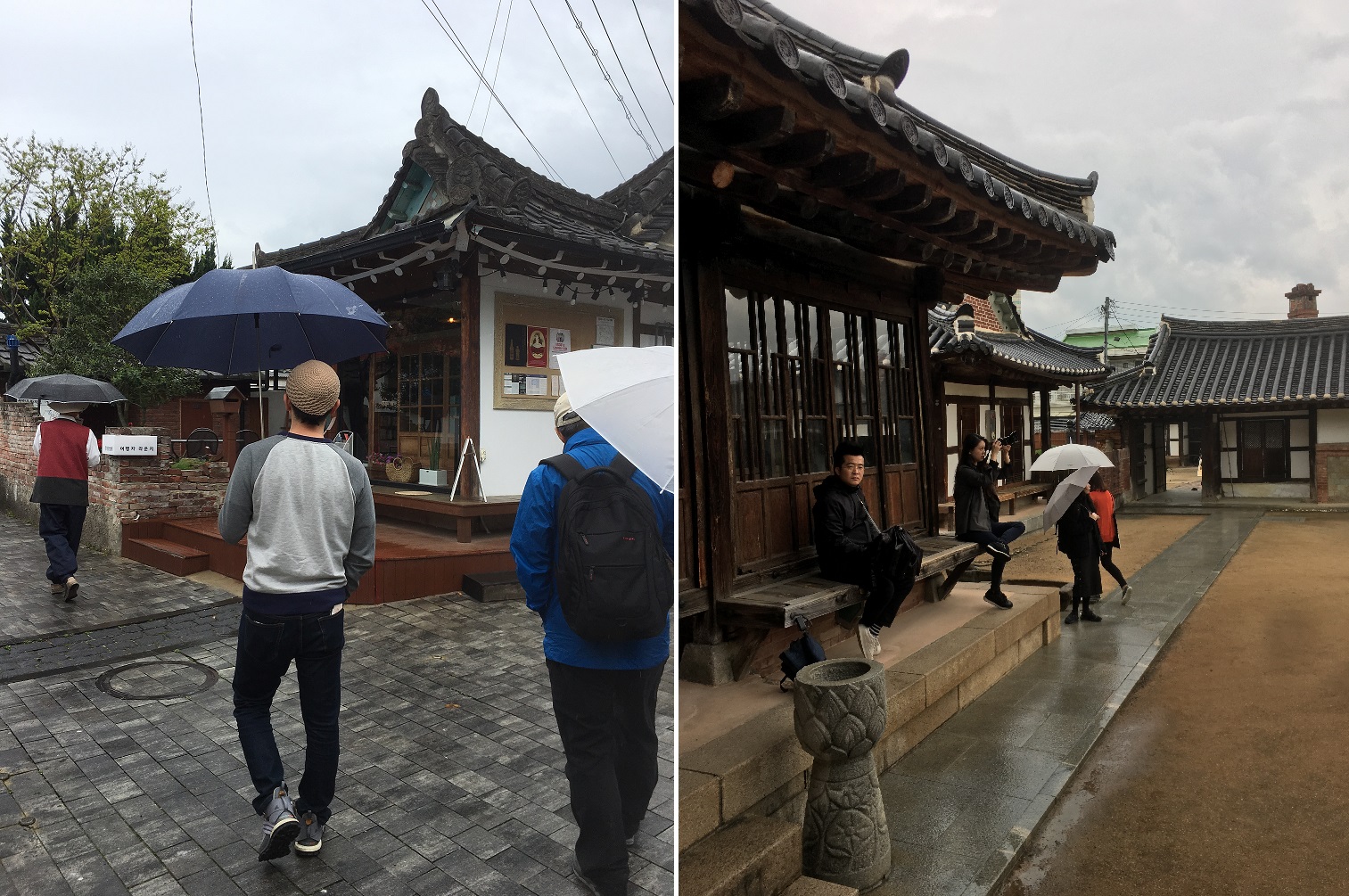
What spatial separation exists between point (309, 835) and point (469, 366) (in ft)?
2.62

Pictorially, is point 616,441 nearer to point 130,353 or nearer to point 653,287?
point 653,287

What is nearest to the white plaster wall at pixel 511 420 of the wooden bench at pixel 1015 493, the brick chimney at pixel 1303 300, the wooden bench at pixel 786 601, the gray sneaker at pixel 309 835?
the gray sneaker at pixel 309 835

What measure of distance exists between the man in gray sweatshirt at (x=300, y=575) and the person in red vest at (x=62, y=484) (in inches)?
8.9

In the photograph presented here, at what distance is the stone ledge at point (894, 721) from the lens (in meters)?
2.40

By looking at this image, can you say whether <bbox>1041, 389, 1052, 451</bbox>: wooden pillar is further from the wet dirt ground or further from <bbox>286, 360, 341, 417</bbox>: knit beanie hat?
<bbox>286, 360, 341, 417</bbox>: knit beanie hat

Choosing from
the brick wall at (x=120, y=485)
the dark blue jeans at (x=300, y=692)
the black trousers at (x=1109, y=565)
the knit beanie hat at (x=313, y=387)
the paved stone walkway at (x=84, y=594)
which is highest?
the knit beanie hat at (x=313, y=387)

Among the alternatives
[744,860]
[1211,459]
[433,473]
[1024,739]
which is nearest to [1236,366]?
[1211,459]

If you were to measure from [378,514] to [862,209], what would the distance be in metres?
2.24

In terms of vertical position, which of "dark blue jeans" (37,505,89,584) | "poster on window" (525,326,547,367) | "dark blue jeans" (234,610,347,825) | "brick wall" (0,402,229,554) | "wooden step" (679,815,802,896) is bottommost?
"wooden step" (679,815,802,896)

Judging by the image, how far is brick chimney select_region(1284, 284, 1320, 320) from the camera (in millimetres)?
3045

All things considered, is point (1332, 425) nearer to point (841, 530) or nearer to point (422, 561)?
point (841, 530)

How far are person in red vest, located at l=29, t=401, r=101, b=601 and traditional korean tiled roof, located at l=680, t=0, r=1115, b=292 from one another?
132 cm

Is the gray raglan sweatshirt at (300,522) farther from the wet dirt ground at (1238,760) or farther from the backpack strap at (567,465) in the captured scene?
the wet dirt ground at (1238,760)

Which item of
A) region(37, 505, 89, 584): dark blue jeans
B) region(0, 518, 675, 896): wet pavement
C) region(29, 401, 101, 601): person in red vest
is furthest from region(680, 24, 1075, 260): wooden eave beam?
region(37, 505, 89, 584): dark blue jeans
